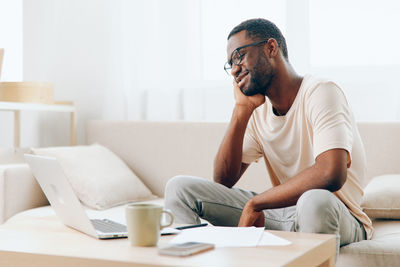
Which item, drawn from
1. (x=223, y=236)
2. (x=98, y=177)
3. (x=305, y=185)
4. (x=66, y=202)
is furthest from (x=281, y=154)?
(x=98, y=177)

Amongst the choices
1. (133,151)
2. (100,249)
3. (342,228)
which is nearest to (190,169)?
(133,151)

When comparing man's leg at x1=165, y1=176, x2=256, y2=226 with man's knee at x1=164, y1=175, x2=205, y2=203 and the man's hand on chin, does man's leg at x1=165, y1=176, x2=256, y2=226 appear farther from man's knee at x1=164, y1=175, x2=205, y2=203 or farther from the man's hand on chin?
the man's hand on chin

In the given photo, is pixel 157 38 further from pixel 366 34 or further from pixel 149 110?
pixel 366 34

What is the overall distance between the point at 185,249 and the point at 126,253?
121mm

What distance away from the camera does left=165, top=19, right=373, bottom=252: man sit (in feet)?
5.18

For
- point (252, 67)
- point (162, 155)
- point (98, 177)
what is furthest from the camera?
point (162, 155)

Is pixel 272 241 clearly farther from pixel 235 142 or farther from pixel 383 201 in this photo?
pixel 383 201

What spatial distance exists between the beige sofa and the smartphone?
1.02 m

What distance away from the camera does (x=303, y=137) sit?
1.77 metres

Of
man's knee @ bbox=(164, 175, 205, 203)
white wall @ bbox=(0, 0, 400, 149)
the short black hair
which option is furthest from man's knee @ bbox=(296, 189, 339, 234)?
white wall @ bbox=(0, 0, 400, 149)

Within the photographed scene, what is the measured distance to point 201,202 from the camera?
1.72 meters

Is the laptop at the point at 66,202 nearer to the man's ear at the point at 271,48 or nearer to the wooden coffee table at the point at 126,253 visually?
the wooden coffee table at the point at 126,253

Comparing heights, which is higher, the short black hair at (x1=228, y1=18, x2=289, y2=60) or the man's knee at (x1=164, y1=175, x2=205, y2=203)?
the short black hair at (x1=228, y1=18, x2=289, y2=60)

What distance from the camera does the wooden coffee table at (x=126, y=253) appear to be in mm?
1028
